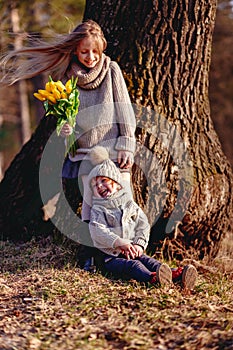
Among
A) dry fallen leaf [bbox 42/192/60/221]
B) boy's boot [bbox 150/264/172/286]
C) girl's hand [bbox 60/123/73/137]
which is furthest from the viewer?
dry fallen leaf [bbox 42/192/60/221]

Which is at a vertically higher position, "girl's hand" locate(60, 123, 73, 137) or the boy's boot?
"girl's hand" locate(60, 123, 73, 137)

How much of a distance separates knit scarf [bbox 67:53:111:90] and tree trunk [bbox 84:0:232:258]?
0.62m

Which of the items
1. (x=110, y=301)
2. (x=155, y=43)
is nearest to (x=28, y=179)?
(x=155, y=43)

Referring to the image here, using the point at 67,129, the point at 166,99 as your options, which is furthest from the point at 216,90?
the point at 67,129

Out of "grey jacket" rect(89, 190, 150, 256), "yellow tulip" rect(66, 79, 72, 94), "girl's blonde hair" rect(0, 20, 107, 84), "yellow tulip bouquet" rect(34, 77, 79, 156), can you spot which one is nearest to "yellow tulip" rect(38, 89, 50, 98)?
"yellow tulip bouquet" rect(34, 77, 79, 156)

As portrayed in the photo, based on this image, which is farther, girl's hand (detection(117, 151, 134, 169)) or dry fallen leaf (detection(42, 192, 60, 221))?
dry fallen leaf (detection(42, 192, 60, 221))

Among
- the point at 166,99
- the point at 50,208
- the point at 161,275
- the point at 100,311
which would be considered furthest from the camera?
the point at 50,208

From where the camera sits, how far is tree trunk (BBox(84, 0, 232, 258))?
5809 millimetres

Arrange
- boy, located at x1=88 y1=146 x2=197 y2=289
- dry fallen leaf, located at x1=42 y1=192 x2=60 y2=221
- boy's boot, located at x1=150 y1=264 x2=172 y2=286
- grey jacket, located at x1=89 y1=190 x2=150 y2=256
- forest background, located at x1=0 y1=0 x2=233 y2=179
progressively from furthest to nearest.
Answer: forest background, located at x1=0 y1=0 x2=233 y2=179, dry fallen leaf, located at x1=42 y1=192 x2=60 y2=221, grey jacket, located at x1=89 y1=190 x2=150 y2=256, boy, located at x1=88 y1=146 x2=197 y2=289, boy's boot, located at x1=150 y1=264 x2=172 y2=286

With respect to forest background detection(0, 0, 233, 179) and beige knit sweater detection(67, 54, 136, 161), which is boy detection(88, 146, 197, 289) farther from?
forest background detection(0, 0, 233, 179)

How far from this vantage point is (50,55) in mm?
5379

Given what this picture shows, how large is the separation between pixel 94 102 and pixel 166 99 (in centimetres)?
91

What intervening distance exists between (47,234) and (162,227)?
42.8 inches

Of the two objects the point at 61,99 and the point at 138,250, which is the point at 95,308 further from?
the point at 61,99
